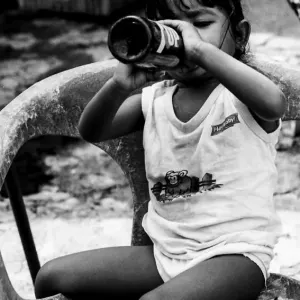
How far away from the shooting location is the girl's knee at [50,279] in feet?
4.12

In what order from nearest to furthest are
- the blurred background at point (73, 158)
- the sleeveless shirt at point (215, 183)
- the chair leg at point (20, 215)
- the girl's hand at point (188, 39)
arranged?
the girl's hand at point (188, 39)
the sleeveless shirt at point (215, 183)
the chair leg at point (20, 215)
the blurred background at point (73, 158)

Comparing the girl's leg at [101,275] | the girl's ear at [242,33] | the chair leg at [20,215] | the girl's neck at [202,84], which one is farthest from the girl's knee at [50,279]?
the girl's ear at [242,33]

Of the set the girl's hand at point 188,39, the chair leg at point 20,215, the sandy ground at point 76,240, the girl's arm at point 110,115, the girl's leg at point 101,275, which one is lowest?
the sandy ground at point 76,240

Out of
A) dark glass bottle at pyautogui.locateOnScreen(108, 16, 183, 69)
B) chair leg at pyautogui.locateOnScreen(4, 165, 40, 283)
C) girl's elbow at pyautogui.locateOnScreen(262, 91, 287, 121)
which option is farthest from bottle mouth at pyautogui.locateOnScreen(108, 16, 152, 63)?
chair leg at pyautogui.locateOnScreen(4, 165, 40, 283)

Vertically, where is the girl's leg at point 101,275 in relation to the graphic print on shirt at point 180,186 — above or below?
below

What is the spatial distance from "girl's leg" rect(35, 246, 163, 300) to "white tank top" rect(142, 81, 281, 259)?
0.05 m

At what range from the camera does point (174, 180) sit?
1256 millimetres

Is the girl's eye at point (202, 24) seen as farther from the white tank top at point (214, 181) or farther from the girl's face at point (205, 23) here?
the white tank top at point (214, 181)

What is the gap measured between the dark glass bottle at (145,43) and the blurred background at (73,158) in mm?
420

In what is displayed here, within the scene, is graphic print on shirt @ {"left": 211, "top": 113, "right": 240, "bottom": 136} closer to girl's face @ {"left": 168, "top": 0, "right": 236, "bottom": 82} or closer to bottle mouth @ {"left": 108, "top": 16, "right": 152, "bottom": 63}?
girl's face @ {"left": 168, "top": 0, "right": 236, "bottom": 82}

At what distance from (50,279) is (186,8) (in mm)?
535

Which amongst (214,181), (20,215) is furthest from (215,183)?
(20,215)

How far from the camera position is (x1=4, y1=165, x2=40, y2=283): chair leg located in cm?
151

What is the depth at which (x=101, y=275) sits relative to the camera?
48.8 inches
